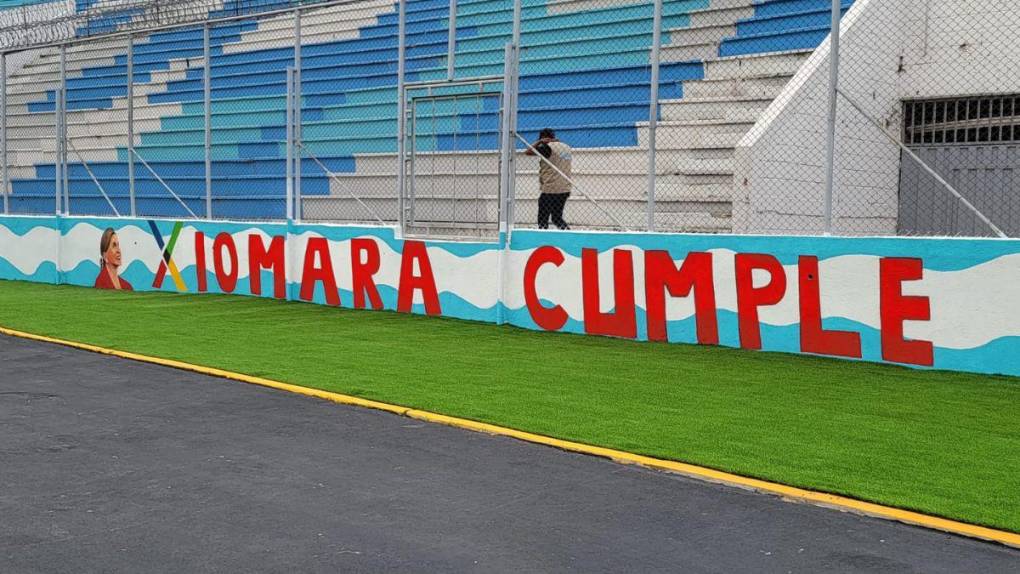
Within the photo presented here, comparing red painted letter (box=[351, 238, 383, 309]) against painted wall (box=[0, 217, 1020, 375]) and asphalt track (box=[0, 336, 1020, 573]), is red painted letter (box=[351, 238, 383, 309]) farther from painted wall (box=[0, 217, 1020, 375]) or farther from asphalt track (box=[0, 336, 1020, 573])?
asphalt track (box=[0, 336, 1020, 573])

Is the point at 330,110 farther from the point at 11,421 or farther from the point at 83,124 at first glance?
the point at 11,421

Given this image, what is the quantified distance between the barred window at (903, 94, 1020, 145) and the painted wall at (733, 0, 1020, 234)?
0.14 meters

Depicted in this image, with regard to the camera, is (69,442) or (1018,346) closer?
(69,442)

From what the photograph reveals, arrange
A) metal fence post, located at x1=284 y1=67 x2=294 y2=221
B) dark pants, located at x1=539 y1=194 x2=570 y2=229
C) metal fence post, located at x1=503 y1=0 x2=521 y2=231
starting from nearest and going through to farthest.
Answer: metal fence post, located at x1=503 y1=0 x2=521 y2=231 < dark pants, located at x1=539 y1=194 x2=570 y2=229 < metal fence post, located at x1=284 y1=67 x2=294 y2=221

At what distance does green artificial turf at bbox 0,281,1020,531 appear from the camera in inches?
231

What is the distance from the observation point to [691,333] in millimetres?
10656

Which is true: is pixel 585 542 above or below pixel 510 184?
below

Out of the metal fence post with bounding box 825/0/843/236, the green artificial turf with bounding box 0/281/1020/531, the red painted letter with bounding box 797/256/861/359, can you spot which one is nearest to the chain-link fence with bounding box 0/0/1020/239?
the metal fence post with bounding box 825/0/843/236

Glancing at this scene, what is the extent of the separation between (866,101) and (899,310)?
385 cm

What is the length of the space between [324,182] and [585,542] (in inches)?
467

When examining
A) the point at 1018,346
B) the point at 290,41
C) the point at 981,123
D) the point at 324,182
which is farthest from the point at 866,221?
the point at 290,41

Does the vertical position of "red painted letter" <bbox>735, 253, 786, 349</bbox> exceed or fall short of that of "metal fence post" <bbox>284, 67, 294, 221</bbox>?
it falls short

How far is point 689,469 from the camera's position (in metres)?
5.84

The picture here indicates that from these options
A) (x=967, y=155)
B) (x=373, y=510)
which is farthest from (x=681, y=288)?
(x=373, y=510)
